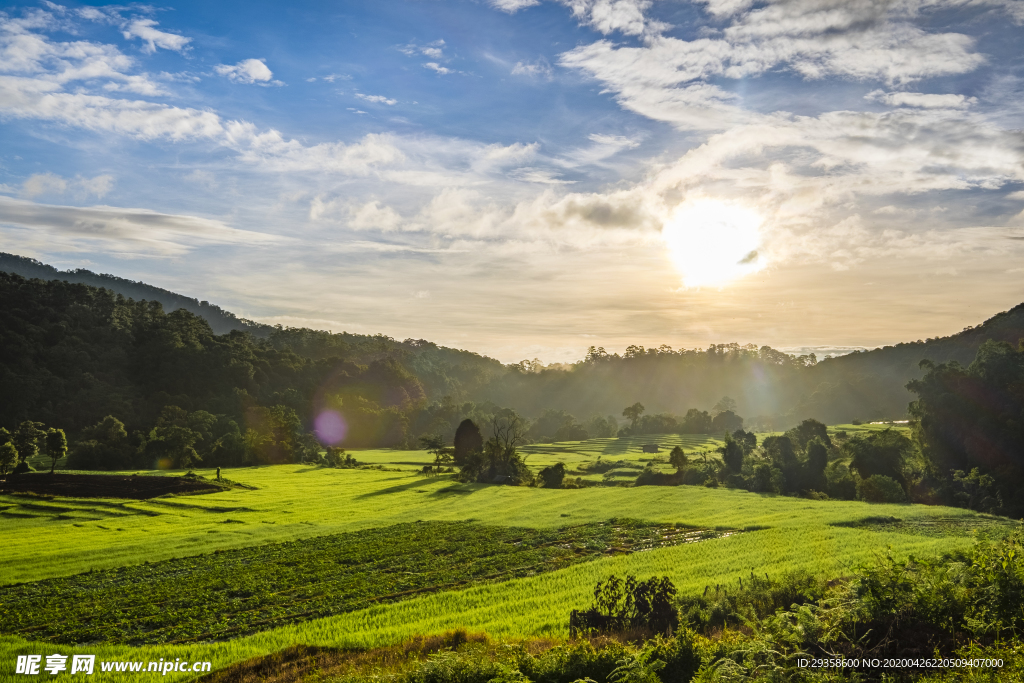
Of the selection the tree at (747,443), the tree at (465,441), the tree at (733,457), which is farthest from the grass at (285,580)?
the tree at (465,441)

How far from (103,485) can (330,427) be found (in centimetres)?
6898

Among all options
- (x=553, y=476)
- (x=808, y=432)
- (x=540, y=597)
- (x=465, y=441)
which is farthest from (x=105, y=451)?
(x=808, y=432)

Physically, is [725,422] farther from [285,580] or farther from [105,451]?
[285,580]

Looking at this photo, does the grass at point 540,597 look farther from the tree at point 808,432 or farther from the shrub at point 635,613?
the tree at point 808,432

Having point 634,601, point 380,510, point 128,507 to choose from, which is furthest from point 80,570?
point 634,601

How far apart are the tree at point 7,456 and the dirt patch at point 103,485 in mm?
1124

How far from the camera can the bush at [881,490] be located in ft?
178

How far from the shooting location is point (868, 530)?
1350 inches

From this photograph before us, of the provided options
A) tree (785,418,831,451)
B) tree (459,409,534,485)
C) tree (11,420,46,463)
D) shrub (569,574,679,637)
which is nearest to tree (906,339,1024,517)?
tree (785,418,831,451)

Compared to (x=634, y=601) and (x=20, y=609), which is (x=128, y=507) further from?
(x=634, y=601)

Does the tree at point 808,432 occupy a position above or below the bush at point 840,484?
above

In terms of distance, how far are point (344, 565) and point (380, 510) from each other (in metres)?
19.3

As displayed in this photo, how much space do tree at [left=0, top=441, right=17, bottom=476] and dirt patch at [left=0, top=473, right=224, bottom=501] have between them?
1124 mm

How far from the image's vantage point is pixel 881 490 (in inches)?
2148
